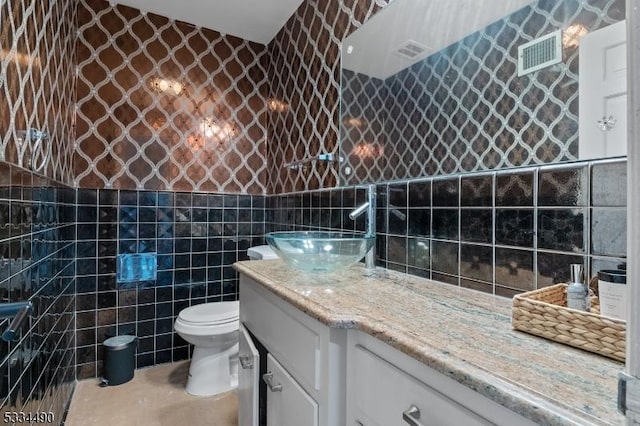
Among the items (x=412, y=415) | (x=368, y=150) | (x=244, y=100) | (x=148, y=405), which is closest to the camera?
(x=412, y=415)

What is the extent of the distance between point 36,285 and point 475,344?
4.45ft

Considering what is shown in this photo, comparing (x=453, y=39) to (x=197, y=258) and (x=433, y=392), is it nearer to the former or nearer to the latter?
(x=433, y=392)

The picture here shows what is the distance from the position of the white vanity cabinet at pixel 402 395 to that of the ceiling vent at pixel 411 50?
1.12 meters

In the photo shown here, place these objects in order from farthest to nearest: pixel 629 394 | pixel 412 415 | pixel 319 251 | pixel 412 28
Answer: pixel 412 28, pixel 319 251, pixel 412 415, pixel 629 394

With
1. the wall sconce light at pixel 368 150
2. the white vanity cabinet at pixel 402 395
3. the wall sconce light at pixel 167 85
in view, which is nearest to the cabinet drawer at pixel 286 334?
the white vanity cabinet at pixel 402 395

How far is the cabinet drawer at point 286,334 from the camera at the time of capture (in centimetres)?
84

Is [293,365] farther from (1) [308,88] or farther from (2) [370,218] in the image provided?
(1) [308,88]

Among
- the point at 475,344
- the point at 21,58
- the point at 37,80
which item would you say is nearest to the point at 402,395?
the point at 475,344

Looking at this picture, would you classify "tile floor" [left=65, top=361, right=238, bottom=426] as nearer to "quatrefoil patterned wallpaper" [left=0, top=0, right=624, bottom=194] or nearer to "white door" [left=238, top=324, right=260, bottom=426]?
"white door" [left=238, top=324, right=260, bottom=426]

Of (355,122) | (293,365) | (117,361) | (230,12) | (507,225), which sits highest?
(230,12)

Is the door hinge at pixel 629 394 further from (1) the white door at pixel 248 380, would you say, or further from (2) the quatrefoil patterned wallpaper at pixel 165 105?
(2) the quatrefoil patterned wallpaper at pixel 165 105

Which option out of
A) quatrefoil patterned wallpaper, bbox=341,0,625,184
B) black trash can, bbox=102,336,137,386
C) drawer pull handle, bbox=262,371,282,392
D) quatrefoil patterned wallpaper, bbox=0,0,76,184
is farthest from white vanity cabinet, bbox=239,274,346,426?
black trash can, bbox=102,336,137,386

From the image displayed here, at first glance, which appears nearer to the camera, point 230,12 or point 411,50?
point 411,50

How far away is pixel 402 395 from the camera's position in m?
0.61
